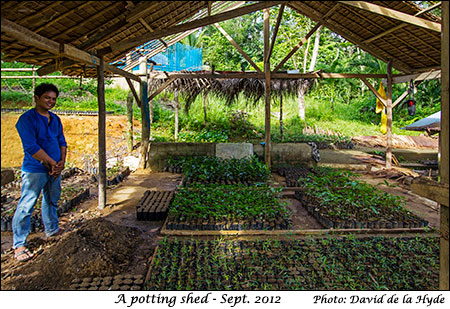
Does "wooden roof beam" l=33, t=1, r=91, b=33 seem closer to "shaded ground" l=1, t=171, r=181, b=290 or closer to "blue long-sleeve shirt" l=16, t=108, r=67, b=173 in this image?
"blue long-sleeve shirt" l=16, t=108, r=67, b=173

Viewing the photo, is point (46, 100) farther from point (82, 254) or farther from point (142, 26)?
point (142, 26)

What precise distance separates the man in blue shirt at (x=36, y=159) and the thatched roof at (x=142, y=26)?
84cm

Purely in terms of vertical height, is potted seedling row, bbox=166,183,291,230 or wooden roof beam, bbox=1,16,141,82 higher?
wooden roof beam, bbox=1,16,141,82

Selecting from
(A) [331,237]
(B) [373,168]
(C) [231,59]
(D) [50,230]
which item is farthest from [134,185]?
(C) [231,59]

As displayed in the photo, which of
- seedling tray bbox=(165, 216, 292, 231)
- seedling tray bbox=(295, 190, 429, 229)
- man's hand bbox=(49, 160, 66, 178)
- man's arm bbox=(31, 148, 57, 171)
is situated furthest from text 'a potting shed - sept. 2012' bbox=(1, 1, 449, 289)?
seedling tray bbox=(295, 190, 429, 229)

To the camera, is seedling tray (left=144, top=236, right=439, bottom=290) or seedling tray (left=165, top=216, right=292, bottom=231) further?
seedling tray (left=165, top=216, right=292, bottom=231)

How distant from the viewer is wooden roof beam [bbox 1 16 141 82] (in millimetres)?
3591

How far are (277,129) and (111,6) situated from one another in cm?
1302

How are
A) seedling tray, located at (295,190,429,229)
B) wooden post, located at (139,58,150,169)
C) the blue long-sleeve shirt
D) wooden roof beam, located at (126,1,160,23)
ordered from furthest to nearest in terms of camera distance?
1. wooden post, located at (139,58,150,169)
2. wooden roof beam, located at (126,1,160,23)
3. seedling tray, located at (295,190,429,229)
4. the blue long-sleeve shirt

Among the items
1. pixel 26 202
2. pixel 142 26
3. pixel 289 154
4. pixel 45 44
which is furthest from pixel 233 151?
pixel 26 202

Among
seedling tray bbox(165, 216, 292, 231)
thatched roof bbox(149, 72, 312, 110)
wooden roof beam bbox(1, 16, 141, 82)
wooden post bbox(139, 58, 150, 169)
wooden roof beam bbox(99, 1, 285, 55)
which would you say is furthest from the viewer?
thatched roof bbox(149, 72, 312, 110)

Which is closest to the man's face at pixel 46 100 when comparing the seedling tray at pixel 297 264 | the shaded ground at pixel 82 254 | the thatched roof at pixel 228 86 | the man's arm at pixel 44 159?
the man's arm at pixel 44 159

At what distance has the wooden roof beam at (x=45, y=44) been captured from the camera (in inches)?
141

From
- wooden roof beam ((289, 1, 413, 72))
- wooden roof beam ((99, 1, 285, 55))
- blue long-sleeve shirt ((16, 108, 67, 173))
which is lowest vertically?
blue long-sleeve shirt ((16, 108, 67, 173))
